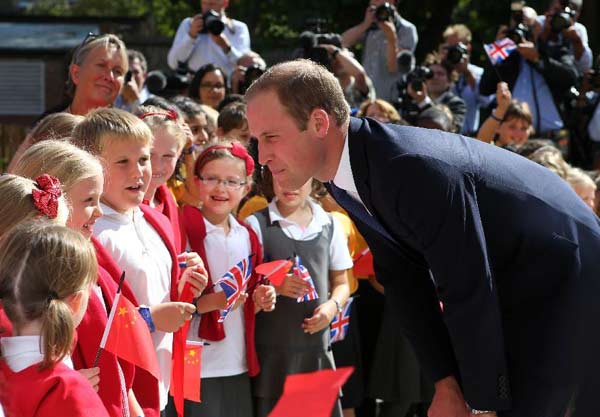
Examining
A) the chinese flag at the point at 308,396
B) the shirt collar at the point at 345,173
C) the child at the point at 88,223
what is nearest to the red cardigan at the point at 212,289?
the child at the point at 88,223

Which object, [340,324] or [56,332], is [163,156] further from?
[56,332]

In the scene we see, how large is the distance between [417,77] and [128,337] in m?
5.74

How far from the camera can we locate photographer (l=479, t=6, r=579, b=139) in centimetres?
921

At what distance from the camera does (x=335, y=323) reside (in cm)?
584

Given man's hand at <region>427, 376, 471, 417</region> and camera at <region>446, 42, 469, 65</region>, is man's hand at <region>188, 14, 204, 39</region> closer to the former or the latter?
camera at <region>446, 42, 469, 65</region>

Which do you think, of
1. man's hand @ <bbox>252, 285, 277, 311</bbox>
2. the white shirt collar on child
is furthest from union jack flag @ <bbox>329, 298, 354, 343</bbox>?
the white shirt collar on child

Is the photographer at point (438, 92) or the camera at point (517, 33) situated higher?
the camera at point (517, 33)

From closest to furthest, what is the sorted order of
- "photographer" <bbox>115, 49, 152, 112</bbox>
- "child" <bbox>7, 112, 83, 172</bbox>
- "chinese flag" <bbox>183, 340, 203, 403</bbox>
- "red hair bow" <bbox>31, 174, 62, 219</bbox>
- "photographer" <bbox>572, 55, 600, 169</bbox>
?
"red hair bow" <bbox>31, 174, 62, 219</bbox>, "child" <bbox>7, 112, 83, 172</bbox>, "chinese flag" <bbox>183, 340, 203, 403</bbox>, "photographer" <bbox>115, 49, 152, 112</bbox>, "photographer" <bbox>572, 55, 600, 169</bbox>

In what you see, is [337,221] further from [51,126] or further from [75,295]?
[75,295]

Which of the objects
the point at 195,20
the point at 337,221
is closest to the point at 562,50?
the point at 195,20

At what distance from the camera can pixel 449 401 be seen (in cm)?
368

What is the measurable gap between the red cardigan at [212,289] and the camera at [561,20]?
15.8 ft

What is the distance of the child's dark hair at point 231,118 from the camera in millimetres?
6691

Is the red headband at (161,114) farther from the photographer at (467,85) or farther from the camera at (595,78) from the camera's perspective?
the photographer at (467,85)
